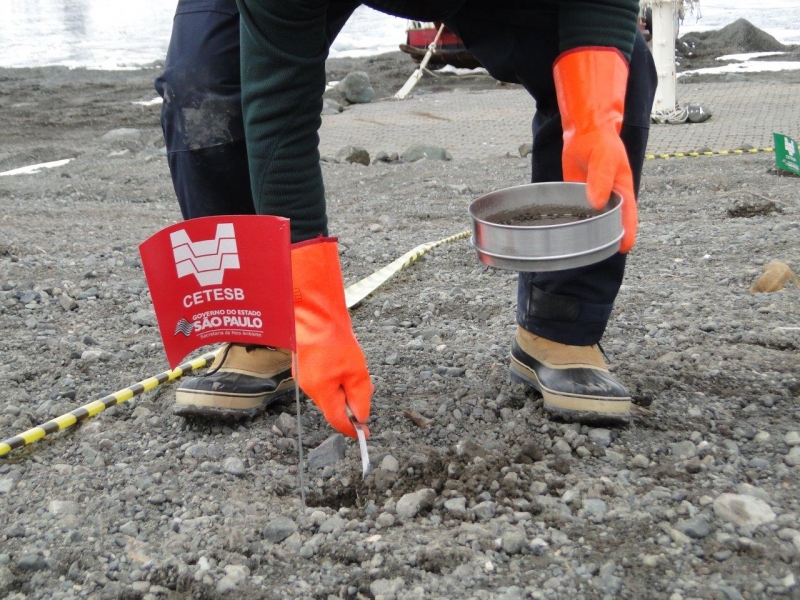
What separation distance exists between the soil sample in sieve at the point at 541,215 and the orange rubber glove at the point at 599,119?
6cm

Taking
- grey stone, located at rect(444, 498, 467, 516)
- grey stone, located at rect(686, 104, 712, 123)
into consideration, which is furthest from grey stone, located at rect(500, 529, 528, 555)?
grey stone, located at rect(686, 104, 712, 123)

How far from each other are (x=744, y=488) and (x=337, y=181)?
13.7ft

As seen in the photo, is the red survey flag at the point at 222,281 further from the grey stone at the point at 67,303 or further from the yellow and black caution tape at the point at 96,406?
the grey stone at the point at 67,303

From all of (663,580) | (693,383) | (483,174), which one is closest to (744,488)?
(663,580)

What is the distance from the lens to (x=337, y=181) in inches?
218

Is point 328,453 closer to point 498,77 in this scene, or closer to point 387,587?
point 387,587

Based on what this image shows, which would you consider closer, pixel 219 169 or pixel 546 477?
pixel 546 477

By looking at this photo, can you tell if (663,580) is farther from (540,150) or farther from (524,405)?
(540,150)

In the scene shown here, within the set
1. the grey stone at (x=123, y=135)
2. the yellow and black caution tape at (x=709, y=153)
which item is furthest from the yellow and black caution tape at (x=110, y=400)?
the grey stone at (x=123, y=135)

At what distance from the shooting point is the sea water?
49.2 feet

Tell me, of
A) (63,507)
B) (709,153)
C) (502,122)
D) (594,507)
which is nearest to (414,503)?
(594,507)

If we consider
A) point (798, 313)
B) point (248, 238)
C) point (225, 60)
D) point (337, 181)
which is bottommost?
point (337, 181)

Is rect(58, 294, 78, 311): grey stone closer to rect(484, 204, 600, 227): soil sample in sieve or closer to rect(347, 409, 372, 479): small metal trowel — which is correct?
rect(347, 409, 372, 479): small metal trowel

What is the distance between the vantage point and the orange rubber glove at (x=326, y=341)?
1.70 m
